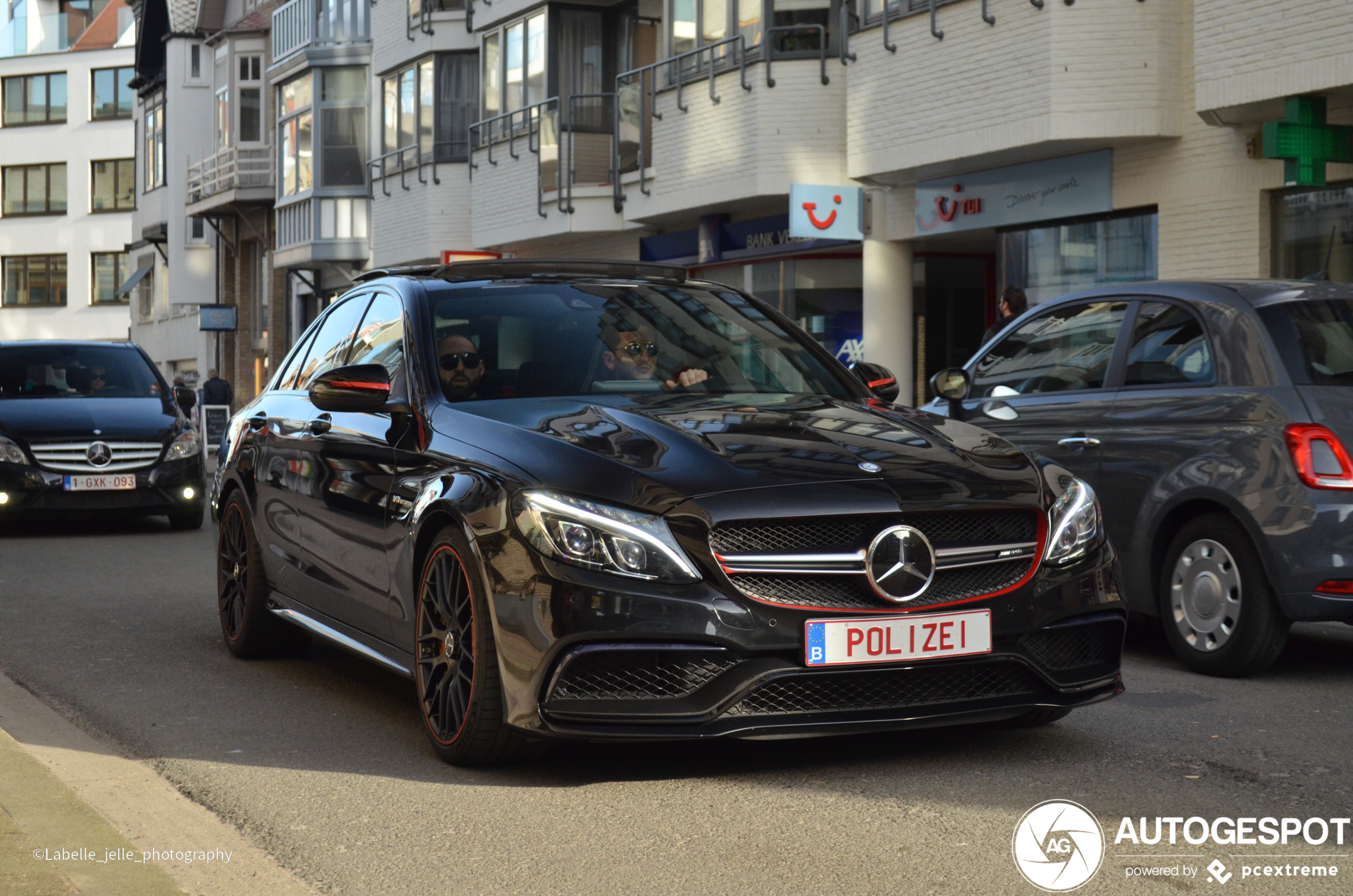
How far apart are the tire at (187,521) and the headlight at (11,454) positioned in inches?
56.2

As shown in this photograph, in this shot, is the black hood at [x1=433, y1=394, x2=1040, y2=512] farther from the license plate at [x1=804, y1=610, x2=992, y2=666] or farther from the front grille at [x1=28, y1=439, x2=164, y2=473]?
the front grille at [x1=28, y1=439, x2=164, y2=473]

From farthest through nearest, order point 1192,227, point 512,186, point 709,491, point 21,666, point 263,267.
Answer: point 263,267 < point 512,186 < point 1192,227 < point 21,666 < point 709,491

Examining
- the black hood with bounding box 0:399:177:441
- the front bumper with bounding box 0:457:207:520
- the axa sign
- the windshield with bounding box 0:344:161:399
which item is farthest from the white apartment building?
the front bumper with bounding box 0:457:207:520

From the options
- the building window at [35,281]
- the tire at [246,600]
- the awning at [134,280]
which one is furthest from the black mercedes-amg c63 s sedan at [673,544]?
the building window at [35,281]

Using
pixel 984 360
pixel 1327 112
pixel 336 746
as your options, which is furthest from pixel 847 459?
pixel 1327 112

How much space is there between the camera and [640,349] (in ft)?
20.9

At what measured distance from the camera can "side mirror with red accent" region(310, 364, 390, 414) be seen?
626 cm

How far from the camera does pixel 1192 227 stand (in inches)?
653

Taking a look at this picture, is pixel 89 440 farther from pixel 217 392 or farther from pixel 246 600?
pixel 217 392

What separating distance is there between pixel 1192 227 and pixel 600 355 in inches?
454

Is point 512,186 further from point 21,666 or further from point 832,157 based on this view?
point 21,666

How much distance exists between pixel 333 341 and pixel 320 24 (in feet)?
109

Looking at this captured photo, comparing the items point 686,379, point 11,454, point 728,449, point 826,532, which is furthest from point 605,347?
point 11,454

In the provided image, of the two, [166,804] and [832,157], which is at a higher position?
[832,157]
